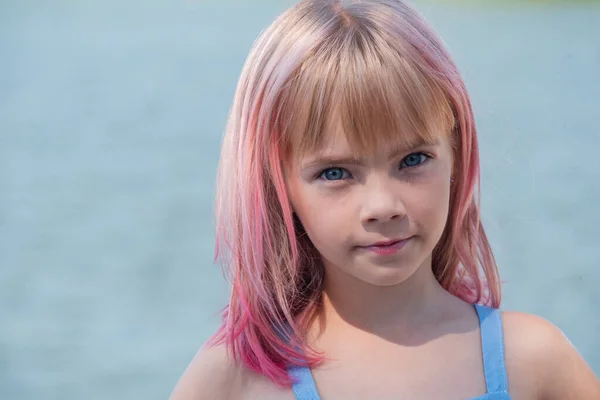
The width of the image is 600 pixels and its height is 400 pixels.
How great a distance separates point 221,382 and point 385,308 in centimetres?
21

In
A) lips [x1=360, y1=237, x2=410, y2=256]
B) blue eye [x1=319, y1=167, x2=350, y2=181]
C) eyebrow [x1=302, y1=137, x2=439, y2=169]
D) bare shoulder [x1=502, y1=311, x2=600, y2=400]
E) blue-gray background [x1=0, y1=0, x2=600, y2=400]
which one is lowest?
bare shoulder [x1=502, y1=311, x2=600, y2=400]

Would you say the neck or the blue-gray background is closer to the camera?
the neck

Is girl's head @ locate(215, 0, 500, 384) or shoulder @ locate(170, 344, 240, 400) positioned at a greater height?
girl's head @ locate(215, 0, 500, 384)

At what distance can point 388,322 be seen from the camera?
116 centimetres

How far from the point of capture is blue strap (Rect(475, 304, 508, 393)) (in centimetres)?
113

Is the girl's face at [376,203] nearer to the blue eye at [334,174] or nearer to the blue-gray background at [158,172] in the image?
the blue eye at [334,174]

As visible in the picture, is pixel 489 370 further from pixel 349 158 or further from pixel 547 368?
pixel 349 158

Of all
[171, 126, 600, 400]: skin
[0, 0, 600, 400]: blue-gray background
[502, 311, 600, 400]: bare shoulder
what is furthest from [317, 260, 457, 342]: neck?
[0, 0, 600, 400]: blue-gray background

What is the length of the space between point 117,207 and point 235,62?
1.13 meters

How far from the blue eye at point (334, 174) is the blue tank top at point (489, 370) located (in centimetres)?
23

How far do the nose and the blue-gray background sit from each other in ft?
0.81

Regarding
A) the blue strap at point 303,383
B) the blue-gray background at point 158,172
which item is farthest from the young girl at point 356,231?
the blue-gray background at point 158,172

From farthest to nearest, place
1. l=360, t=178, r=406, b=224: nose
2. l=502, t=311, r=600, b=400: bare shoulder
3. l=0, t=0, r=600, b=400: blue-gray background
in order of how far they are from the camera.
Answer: l=0, t=0, r=600, b=400: blue-gray background < l=502, t=311, r=600, b=400: bare shoulder < l=360, t=178, r=406, b=224: nose

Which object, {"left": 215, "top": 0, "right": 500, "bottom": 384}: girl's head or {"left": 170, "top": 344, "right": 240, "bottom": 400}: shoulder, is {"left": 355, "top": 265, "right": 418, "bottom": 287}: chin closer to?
{"left": 215, "top": 0, "right": 500, "bottom": 384}: girl's head
